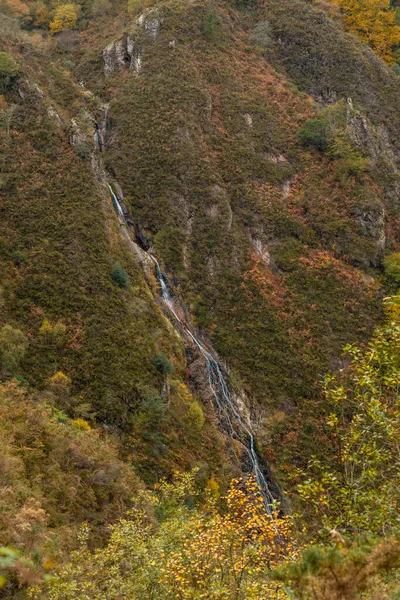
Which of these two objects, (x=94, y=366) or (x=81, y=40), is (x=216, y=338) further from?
(x=81, y=40)

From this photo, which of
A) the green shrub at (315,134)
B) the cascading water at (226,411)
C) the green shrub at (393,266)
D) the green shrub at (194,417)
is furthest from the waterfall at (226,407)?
the green shrub at (315,134)

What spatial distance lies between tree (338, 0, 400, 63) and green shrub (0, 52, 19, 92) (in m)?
47.6

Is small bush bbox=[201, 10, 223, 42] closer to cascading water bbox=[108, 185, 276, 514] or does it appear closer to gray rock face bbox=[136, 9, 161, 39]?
gray rock face bbox=[136, 9, 161, 39]

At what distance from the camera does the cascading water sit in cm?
2997

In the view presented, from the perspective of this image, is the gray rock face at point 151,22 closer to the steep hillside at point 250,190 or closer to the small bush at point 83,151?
the steep hillside at point 250,190

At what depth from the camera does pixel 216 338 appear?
35.3 metres

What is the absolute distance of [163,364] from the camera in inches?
1088

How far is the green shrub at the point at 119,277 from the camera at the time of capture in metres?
30.0

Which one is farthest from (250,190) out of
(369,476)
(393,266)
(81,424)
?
(369,476)

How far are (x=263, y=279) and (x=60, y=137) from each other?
60.7 ft

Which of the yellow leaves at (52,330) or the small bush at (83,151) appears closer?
the yellow leaves at (52,330)

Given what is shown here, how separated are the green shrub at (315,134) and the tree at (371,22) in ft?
88.8

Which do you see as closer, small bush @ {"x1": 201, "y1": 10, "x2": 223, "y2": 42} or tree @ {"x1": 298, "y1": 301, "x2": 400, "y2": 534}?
tree @ {"x1": 298, "y1": 301, "x2": 400, "y2": 534}

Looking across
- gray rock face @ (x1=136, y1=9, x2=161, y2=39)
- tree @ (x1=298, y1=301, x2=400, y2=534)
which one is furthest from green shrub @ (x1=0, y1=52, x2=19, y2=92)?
tree @ (x1=298, y1=301, x2=400, y2=534)
